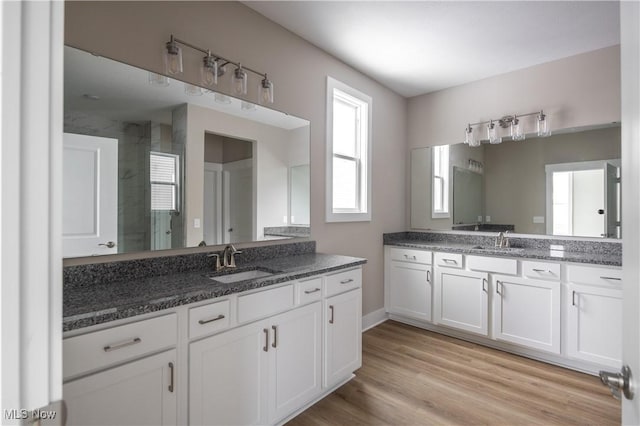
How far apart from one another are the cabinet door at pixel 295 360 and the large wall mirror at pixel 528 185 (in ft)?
7.87

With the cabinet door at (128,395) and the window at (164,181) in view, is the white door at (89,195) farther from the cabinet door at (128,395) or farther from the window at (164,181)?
the cabinet door at (128,395)

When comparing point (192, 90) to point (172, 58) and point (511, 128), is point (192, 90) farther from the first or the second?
point (511, 128)

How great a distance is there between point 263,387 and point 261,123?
180cm

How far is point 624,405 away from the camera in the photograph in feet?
2.31

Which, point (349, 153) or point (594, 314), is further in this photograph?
point (349, 153)

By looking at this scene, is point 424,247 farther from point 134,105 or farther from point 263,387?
point 134,105

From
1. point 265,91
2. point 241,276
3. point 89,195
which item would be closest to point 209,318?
point 241,276

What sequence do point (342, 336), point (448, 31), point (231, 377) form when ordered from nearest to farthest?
point (231, 377)
point (342, 336)
point (448, 31)

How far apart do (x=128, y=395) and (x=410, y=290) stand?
287 cm

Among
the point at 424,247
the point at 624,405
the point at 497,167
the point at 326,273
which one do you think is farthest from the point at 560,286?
the point at 624,405

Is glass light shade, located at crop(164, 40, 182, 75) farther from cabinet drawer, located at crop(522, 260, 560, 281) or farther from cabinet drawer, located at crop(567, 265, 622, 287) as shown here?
cabinet drawer, located at crop(567, 265, 622, 287)

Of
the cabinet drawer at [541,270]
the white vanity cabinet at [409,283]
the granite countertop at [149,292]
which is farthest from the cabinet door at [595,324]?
the granite countertop at [149,292]

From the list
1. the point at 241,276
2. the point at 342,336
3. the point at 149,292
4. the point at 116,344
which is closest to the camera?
the point at 116,344

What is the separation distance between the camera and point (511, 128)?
10.8 ft
